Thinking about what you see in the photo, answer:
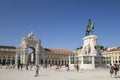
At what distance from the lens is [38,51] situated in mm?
98625

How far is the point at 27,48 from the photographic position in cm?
9731

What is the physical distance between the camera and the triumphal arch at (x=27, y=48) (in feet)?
312

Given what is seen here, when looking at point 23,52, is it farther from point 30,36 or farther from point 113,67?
point 113,67

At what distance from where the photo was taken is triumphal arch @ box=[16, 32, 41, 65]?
9506cm

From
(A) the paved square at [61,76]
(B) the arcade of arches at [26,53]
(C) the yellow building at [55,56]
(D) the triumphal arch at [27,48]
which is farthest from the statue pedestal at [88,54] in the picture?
(C) the yellow building at [55,56]

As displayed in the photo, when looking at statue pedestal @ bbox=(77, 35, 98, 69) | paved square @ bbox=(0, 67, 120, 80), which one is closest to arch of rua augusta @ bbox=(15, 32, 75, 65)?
statue pedestal @ bbox=(77, 35, 98, 69)

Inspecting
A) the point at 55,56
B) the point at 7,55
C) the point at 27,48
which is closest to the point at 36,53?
the point at 27,48

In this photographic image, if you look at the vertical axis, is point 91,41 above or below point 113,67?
above

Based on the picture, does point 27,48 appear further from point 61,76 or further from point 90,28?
point 61,76

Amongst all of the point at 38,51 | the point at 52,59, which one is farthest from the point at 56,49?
the point at 38,51

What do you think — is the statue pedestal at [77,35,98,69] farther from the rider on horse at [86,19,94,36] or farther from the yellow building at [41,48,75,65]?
the yellow building at [41,48,75,65]

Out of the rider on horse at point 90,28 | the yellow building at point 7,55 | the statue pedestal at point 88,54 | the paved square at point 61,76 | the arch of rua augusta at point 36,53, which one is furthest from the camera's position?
the arch of rua augusta at point 36,53

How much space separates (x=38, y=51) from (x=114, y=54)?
123ft

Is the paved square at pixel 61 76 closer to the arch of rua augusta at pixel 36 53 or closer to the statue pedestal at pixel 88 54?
the statue pedestal at pixel 88 54
